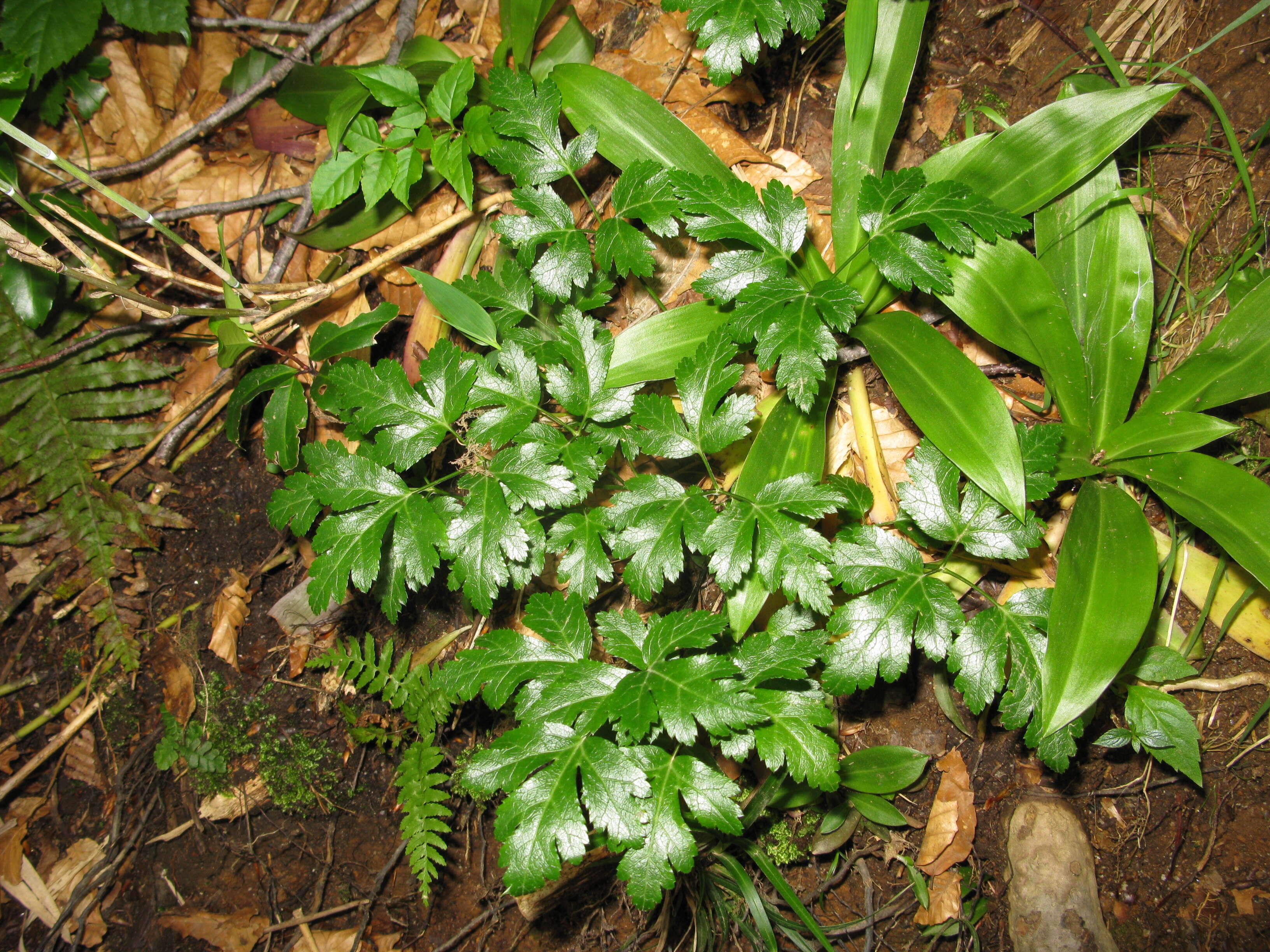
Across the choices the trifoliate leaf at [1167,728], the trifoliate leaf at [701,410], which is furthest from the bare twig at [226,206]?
the trifoliate leaf at [1167,728]

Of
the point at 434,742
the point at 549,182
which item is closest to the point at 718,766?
the point at 434,742

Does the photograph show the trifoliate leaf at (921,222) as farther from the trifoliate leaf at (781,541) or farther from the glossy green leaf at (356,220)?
the glossy green leaf at (356,220)

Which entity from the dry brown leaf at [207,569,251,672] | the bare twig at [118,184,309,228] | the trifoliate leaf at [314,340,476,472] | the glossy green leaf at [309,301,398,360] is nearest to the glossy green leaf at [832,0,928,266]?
the trifoliate leaf at [314,340,476,472]

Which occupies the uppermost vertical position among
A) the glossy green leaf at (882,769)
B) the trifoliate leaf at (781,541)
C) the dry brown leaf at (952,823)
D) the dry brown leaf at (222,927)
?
the trifoliate leaf at (781,541)

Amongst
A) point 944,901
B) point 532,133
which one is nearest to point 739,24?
point 532,133

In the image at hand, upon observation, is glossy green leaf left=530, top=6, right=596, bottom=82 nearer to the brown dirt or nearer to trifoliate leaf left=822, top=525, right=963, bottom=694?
the brown dirt

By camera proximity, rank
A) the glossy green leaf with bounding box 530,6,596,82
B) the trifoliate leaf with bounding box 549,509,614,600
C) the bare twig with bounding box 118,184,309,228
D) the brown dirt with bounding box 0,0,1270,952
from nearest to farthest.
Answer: the trifoliate leaf with bounding box 549,509,614,600, the brown dirt with bounding box 0,0,1270,952, the glossy green leaf with bounding box 530,6,596,82, the bare twig with bounding box 118,184,309,228
